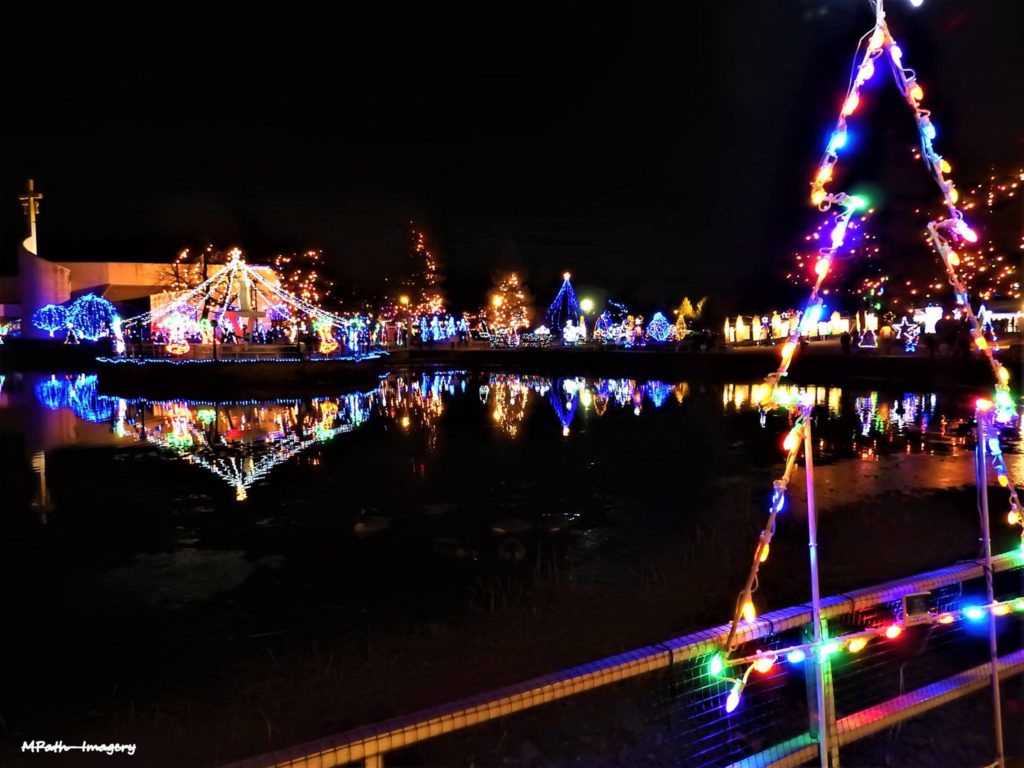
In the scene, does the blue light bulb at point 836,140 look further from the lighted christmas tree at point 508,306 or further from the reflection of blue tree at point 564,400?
the lighted christmas tree at point 508,306

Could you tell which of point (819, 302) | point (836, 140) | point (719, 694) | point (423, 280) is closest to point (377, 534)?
point (719, 694)

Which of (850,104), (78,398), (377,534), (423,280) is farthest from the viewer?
(423,280)

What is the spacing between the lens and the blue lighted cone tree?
59.9 metres

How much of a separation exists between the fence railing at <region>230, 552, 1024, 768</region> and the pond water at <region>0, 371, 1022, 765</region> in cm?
120

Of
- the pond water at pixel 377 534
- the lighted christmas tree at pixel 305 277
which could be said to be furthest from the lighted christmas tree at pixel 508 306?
the pond water at pixel 377 534

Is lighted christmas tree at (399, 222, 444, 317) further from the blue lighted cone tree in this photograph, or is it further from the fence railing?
the fence railing

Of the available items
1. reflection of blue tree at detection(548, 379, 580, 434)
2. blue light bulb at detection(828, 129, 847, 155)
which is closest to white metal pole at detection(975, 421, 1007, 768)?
blue light bulb at detection(828, 129, 847, 155)

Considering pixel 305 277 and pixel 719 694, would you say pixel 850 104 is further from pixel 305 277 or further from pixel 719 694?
pixel 305 277

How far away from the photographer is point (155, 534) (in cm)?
793

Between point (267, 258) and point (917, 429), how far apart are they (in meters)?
47.3

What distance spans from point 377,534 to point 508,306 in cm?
5993

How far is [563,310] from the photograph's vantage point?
6812 centimetres

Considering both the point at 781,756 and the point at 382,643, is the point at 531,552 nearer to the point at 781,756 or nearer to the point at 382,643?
the point at 382,643

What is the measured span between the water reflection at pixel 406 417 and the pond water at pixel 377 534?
5.5 inches
